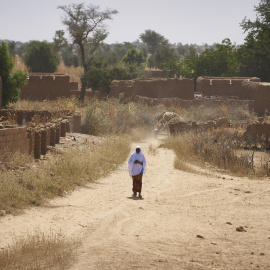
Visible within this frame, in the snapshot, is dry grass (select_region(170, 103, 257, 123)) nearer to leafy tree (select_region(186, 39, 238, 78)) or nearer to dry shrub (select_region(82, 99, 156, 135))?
dry shrub (select_region(82, 99, 156, 135))

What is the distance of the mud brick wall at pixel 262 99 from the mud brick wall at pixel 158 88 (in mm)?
4398

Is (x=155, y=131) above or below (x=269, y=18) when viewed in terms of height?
below

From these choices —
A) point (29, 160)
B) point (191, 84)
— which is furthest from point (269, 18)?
point (29, 160)

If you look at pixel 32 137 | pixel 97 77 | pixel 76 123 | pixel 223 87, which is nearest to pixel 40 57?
pixel 97 77

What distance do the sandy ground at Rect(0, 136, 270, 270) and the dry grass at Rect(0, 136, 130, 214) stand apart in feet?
0.88

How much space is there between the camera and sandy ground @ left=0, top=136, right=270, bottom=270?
22.5 feet

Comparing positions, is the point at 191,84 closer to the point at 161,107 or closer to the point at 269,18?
the point at 161,107

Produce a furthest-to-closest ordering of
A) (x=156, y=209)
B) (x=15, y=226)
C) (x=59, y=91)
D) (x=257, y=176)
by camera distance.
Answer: (x=59, y=91) → (x=257, y=176) → (x=156, y=209) → (x=15, y=226)

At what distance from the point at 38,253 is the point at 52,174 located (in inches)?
171

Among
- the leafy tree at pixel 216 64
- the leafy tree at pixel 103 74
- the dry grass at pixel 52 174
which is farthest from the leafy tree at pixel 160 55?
the dry grass at pixel 52 174

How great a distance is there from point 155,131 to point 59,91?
10.0 metres

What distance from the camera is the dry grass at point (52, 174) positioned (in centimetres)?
906

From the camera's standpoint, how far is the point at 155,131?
2236cm

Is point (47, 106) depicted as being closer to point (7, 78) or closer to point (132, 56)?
point (7, 78)
